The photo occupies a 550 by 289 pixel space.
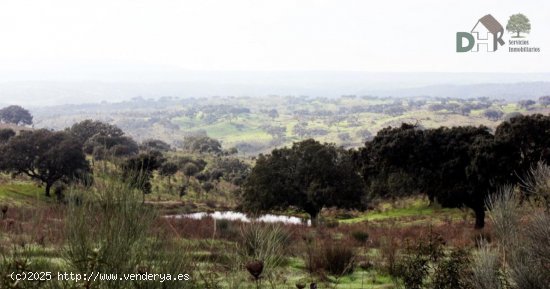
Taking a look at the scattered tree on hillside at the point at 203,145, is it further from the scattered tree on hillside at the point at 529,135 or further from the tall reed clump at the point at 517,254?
the tall reed clump at the point at 517,254

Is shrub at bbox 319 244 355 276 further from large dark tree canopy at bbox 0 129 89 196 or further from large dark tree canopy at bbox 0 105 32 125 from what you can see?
large dark tree canopy at bbox 0 105 32 125

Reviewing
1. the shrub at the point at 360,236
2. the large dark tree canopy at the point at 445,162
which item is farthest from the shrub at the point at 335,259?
the large dark tree canopy at the point at 445,162

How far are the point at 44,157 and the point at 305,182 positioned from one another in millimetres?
26409

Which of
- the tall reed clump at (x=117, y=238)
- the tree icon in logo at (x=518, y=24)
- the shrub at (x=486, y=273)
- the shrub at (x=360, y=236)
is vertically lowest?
the shrub at (x=360, y=236)

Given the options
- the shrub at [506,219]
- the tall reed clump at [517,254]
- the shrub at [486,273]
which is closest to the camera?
the shrub at [486,273]

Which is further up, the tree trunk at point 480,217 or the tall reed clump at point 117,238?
the tall reed clump at point 117,238

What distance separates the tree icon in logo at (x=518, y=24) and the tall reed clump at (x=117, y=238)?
11431 cm

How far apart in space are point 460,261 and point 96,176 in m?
8.54

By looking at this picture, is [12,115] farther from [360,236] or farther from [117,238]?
[117,238]

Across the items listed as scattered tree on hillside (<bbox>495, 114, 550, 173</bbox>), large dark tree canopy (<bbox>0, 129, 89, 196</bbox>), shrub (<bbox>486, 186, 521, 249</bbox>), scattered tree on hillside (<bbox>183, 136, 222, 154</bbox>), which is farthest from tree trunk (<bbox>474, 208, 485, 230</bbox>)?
scattered tree on hillside (<bbox>183, 136, 222, 154</bbox>)

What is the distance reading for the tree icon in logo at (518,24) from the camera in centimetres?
10331

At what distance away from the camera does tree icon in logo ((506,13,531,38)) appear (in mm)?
103312

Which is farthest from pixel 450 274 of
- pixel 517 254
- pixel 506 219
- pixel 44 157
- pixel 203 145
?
pixel 203 145

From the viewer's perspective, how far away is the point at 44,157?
46.0 m
